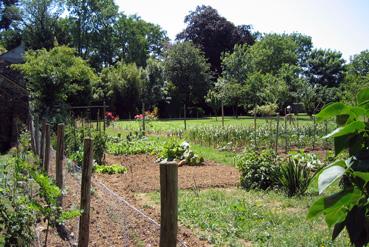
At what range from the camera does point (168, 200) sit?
205cm

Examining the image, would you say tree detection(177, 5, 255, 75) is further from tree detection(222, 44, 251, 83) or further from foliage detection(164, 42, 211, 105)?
foliage detection(164, 42, 211, 105)

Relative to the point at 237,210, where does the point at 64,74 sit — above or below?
above

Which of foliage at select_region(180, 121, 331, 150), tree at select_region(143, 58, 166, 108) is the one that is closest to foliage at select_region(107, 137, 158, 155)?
foliage at select_region(180, 121, 331, 150)

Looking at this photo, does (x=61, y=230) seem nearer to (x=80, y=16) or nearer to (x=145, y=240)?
(x=145, y=240)

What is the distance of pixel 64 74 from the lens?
19.1m

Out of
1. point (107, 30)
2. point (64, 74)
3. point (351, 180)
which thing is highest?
point (107, 30)

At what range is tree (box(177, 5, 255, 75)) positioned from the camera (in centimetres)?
4803

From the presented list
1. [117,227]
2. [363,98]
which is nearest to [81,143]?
[117,227]

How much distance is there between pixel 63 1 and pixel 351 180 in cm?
5093

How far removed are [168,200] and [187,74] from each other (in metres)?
38.9

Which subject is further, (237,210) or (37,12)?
(37,12)

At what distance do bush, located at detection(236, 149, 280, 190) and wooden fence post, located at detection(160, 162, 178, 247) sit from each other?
22.6 ft

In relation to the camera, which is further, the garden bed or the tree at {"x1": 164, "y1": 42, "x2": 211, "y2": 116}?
the tree at {"x1": 164, "y1": 42, "x2": 211, "y2": 116}

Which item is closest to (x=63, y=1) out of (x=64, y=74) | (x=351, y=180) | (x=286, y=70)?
(x=286, y=70)
